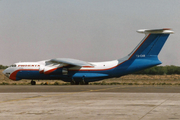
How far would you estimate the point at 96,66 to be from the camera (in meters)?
40.2

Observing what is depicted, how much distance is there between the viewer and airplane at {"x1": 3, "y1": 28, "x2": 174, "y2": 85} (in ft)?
126

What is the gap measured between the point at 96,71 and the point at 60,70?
4963mm

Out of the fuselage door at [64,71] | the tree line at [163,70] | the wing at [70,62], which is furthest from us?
the tree line at [163,70]

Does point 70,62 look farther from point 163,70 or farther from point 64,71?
point 163,70

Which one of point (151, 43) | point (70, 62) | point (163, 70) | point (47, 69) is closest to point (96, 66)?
point (70, 62)

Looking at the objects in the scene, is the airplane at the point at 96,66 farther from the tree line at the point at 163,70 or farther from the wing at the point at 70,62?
the tree line at the point at 163,70

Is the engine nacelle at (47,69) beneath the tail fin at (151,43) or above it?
beneath

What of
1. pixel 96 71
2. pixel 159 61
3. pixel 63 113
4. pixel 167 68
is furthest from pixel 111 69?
pixel 167 68

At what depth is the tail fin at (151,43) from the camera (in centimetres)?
3803

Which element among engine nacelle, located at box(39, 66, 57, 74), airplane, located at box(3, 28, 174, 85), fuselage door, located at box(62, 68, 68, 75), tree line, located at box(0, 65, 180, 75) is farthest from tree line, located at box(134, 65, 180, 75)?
engine nacelle, located at box(39, 66, 57, 74)

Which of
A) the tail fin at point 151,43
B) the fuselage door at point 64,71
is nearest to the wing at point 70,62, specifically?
the fuselage door at point 64,71

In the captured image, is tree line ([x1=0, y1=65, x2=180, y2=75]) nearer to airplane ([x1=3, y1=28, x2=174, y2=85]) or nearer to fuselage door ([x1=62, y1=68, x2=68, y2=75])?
airplane ([x1=3, y1=28, x2=174, y2=85])

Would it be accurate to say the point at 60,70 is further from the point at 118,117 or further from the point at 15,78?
the point at 118,117

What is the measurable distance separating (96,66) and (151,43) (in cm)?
787
